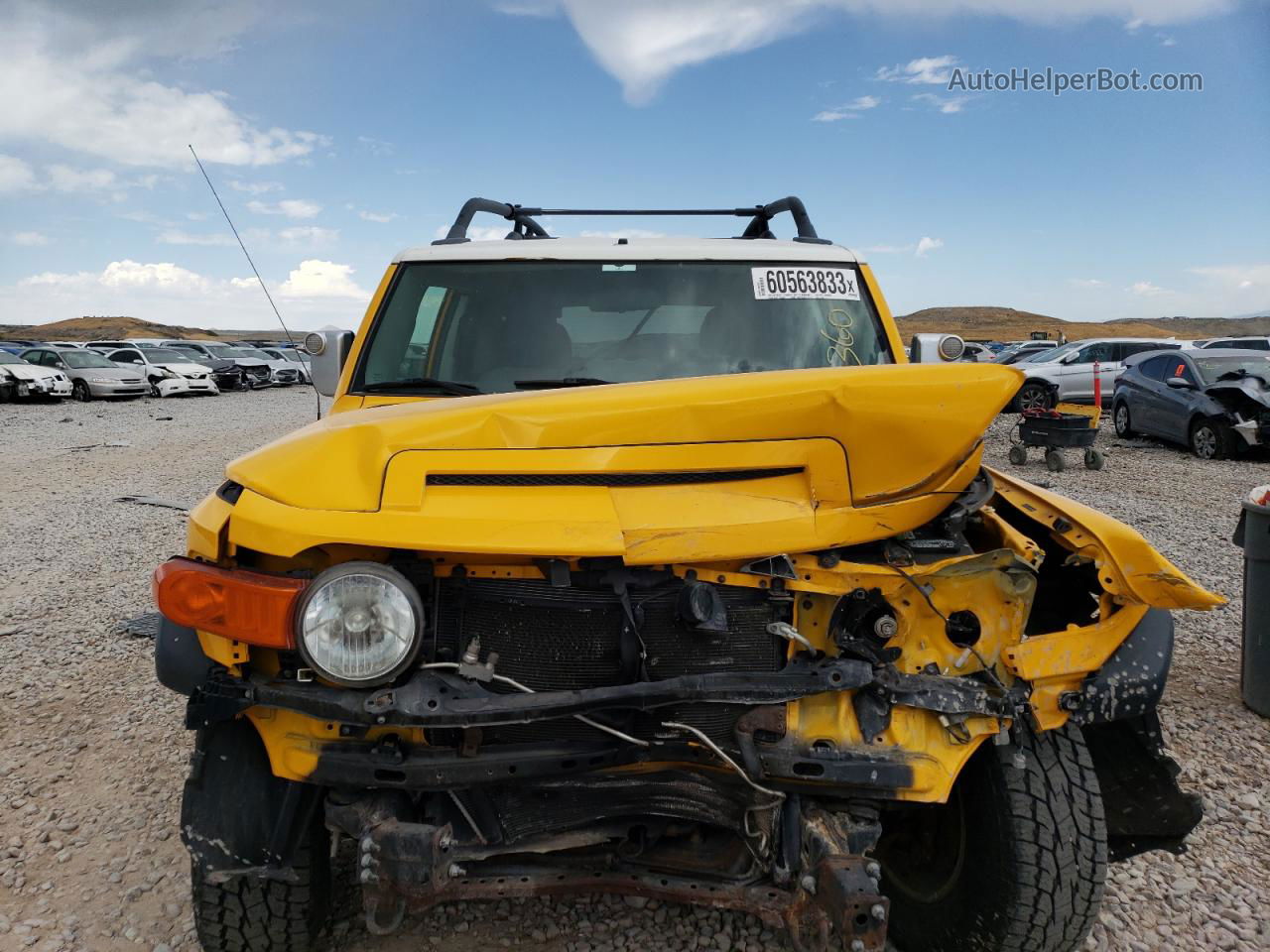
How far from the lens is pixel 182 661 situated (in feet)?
7.29

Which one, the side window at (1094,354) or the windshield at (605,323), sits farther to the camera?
the side window at (1094,354)

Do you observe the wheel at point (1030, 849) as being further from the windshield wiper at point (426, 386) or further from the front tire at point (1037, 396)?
the front tire at point (1037, 396)

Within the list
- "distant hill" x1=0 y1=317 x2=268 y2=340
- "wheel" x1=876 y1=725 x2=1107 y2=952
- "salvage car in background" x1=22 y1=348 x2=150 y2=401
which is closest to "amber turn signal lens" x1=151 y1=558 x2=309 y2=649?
"wheel" x1=876 y1=725 x2=1107 y2=952

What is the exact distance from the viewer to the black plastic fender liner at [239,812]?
6.73 ft

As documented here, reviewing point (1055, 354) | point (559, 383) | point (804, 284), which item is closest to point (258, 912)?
point (559, 383)

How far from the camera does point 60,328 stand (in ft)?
265

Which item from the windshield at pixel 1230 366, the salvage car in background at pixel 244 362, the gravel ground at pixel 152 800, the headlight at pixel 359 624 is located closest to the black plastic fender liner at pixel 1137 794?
the gravel ground at pixel 152 800

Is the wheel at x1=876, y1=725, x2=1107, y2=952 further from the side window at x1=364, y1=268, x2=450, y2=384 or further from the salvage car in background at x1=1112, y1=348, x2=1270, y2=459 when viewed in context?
the salvage car in background at x1=1112, y1=348, x2=1270, y2=459

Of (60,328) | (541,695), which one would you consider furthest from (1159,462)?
(60,328)

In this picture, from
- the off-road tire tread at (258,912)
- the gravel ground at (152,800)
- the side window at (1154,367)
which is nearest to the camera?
the off-road tire tread at (258,912)

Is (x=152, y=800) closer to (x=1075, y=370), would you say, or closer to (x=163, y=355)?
(x=1075, y=370)

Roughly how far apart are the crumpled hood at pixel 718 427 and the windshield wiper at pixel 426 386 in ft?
3.09

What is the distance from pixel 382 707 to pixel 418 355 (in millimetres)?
1701

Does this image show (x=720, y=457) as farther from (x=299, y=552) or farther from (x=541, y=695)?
(x=299, y=552)
